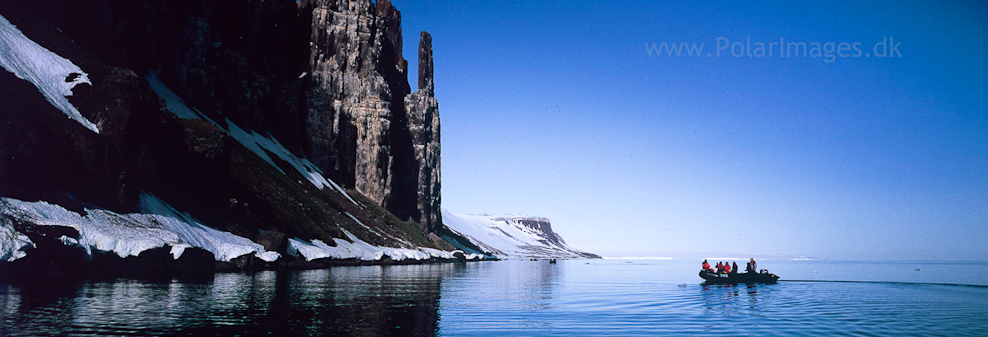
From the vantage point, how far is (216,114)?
442 feet

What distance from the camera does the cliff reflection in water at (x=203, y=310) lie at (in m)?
22.3

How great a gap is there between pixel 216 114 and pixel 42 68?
64.4 metres

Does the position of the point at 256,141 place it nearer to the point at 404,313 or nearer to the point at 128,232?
the point at 128,232

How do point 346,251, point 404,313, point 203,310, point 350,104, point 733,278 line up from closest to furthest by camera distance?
1. point 203,310
2. point 404,313
3. point 733,278
4. point 346,251
5. point 350,104

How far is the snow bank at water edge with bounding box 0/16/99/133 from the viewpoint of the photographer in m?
66.4

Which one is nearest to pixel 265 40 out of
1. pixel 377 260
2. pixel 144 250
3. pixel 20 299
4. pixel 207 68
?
pixel 207 68

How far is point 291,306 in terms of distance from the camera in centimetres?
3155

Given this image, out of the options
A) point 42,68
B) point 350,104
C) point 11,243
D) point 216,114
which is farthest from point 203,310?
point 350,104

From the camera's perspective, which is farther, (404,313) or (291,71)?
(291,71)

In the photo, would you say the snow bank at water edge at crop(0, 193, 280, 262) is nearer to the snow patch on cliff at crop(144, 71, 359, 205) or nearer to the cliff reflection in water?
the cliff reflection in water

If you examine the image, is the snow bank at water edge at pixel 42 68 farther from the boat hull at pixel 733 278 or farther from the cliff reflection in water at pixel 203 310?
the boat hull at pixel 733 278

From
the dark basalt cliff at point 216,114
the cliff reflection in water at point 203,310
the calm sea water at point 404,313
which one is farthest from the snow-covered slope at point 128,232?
the cliff reflection in water at point 203,310

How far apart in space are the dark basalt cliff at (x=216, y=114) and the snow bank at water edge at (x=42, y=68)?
138cm

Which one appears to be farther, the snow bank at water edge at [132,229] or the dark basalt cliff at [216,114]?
the dark basalt cliff at [216,114]
